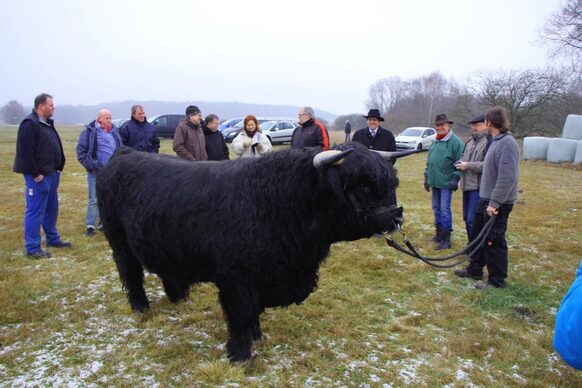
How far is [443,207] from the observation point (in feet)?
20.0

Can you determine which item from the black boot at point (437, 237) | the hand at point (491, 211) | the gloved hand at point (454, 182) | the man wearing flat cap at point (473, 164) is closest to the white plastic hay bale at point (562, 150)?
the black boot at point (437, 237)

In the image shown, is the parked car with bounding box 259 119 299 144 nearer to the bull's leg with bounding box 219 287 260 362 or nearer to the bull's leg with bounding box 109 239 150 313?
the bull's leg with bounding box 109 239 150 313

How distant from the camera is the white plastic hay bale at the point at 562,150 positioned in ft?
59.2

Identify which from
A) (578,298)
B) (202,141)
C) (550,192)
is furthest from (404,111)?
(578,298)

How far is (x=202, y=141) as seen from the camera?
20.7 ft

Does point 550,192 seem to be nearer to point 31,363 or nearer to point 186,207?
point 186,207

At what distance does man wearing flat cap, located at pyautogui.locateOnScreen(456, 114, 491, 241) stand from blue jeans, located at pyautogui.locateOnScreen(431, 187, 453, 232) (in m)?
0.46

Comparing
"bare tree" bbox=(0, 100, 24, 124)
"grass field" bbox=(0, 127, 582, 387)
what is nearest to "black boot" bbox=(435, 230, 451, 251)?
"grass field" bbox=(0, 127, 582, 387)

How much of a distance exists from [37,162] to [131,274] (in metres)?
2.58

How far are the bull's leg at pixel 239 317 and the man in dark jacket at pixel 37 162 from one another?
368 cm

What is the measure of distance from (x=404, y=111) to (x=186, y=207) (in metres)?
53.0

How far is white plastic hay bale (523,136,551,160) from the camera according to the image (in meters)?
19.4

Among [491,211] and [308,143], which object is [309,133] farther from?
[491,211]

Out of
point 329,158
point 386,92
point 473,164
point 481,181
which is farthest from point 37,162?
point 386,92
